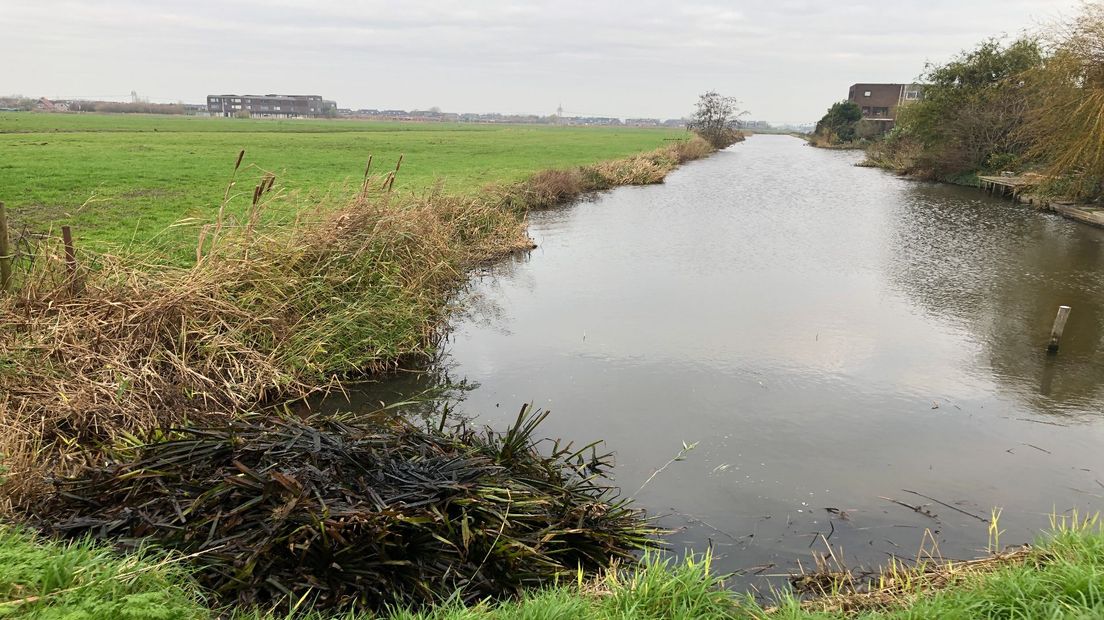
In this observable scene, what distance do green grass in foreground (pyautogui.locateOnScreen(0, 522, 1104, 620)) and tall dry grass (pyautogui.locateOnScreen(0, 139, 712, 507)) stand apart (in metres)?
1.61

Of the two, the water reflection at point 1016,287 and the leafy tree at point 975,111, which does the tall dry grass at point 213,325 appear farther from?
the leafy tree at point 975,111

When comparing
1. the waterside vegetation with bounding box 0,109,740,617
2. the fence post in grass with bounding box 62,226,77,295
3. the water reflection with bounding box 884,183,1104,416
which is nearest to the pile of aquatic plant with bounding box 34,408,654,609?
the waterside vegetation with bounding box 0,109,740,617

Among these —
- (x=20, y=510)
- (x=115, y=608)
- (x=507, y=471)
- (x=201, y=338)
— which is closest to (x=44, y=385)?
(x=201, y=338)

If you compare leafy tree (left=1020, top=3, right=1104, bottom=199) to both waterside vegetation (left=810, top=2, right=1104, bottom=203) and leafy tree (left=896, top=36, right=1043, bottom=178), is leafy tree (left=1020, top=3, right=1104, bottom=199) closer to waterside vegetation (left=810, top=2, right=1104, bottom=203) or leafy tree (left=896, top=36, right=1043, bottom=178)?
waterside vegetation (left=810, top=2, right=1104, bottom=203)

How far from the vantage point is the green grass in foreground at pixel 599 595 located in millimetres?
3031

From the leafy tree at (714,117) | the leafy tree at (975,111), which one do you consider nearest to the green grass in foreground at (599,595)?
the leafy tree at (975,111)

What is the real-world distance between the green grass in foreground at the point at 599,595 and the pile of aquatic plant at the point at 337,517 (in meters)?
0.24

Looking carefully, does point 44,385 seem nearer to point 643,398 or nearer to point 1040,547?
point 643,398

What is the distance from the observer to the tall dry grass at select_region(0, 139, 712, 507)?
5.78 m

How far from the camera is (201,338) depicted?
7086 mm

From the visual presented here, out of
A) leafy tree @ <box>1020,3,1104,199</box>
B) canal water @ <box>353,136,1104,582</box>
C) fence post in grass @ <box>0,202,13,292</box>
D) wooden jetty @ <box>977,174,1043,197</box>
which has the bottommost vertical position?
canal water @ <box>353,136,1104,582</box>

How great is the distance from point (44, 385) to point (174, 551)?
11.1ft

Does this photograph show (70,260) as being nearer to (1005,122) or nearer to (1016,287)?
(1016,287)

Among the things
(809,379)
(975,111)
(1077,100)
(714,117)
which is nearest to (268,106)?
(714,117)
